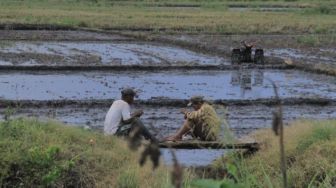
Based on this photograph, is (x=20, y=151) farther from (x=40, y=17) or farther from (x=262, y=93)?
(x=40, y=17)

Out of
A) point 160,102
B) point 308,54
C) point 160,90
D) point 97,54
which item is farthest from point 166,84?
point 308,54

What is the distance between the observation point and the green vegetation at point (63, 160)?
17.6 ft

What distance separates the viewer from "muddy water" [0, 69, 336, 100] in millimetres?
13000

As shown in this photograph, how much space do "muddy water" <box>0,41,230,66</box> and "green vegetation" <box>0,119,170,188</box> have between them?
10839mm

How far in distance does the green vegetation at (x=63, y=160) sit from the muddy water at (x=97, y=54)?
35.6 ft

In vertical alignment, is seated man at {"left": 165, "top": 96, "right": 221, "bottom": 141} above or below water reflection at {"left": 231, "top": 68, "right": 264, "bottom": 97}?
above

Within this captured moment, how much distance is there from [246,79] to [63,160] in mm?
10114

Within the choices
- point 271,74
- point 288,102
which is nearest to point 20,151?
point 288,102

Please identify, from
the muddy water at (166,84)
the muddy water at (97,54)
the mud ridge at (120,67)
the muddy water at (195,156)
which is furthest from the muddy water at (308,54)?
the muddy water at (195,156)

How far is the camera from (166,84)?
14508mm

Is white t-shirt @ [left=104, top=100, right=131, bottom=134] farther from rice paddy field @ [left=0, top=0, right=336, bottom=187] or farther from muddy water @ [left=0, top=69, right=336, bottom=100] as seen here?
muddy water @ [left=0, top=69, right=336, bottom=100]

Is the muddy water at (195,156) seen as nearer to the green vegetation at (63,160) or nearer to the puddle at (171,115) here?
the green vegetation at (63,160)

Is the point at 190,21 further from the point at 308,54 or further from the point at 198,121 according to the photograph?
the point at 198,121

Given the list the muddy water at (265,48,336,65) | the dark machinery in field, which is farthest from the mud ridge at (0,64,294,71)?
the muddy water at (265,48,336,65)
